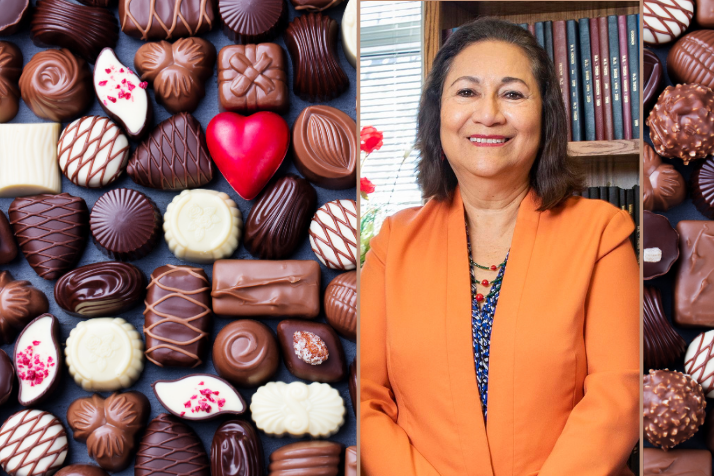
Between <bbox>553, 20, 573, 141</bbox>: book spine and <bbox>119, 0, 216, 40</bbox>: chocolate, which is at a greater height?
<bbox>119, 0, 216, 40</bbox>: chocolate

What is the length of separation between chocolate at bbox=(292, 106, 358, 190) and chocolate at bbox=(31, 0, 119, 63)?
396 mm

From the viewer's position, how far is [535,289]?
66 cm

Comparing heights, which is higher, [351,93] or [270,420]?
[351,93]

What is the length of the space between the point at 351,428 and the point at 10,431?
601 millimetres

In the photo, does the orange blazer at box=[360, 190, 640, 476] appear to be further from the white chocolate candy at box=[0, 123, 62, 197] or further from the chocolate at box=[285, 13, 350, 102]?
the white chocolate candy at box=[0, 123, 62, 197]

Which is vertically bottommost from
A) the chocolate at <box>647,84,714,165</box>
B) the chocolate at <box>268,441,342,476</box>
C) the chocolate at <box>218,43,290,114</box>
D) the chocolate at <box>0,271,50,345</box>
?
the chocolate at <box>268,441,342,476</box>

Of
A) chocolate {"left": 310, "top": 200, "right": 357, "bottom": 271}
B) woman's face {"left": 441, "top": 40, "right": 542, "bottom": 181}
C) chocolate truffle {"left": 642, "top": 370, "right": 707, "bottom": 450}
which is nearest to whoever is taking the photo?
woman's face {"left": 441, "top": 40, "right": 542, "bottom": 181}

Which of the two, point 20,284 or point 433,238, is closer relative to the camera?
point 433,238

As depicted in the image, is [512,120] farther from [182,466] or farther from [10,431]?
[10,431]

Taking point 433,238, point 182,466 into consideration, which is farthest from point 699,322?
point 182,466

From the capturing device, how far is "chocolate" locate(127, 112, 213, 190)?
0.95m

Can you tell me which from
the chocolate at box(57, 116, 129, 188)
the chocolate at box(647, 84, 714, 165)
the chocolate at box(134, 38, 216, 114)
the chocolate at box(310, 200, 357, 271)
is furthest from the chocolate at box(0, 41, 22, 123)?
the chocolate at box(647, 84, 714, 165)

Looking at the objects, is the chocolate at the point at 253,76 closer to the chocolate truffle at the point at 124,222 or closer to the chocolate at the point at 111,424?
the chocolate truffle at the point at 124,222

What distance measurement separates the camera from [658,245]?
0.82 m
